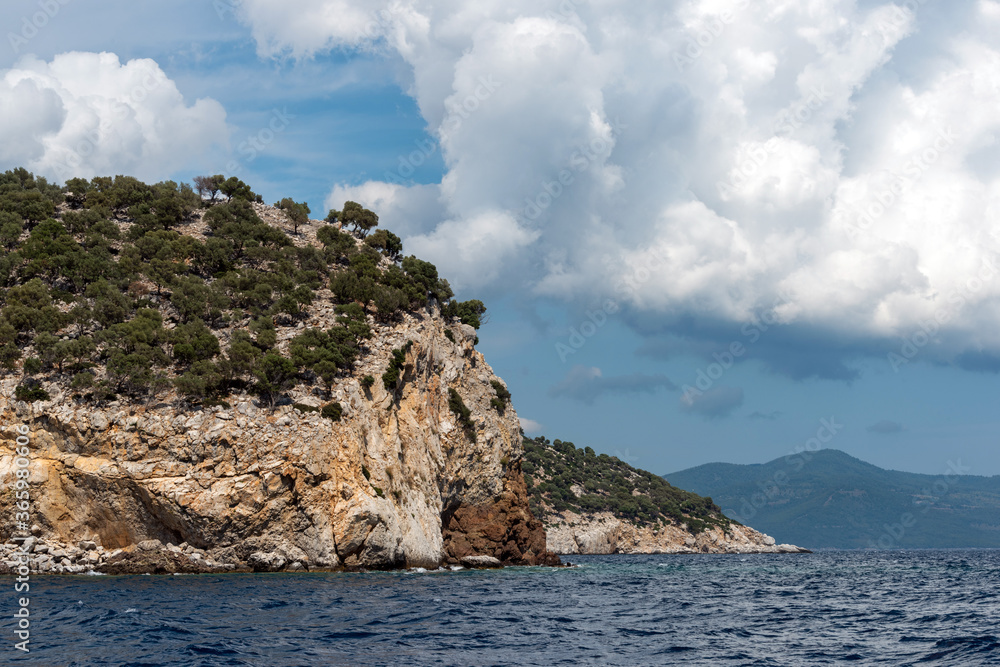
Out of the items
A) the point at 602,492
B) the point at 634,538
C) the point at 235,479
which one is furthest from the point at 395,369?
the point at 602,492

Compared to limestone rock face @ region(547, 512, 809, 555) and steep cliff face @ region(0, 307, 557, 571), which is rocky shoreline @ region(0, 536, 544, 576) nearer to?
steep cliff face @ region(0, 307, 557, 571)

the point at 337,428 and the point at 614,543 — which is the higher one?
the point at 337,428

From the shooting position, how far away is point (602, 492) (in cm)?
14688

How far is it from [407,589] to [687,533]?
117282mm

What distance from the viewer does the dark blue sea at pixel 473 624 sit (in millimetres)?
20062

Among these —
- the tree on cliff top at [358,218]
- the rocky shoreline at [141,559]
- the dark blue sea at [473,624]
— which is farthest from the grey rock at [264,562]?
the tree on cliff top at [358,218]

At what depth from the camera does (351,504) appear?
47.7 metres

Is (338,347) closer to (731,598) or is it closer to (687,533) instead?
(731,598)

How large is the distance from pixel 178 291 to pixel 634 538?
102m

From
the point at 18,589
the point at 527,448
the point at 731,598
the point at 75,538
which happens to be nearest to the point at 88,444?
the point at 75,538

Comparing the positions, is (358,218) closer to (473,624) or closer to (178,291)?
(178,291)

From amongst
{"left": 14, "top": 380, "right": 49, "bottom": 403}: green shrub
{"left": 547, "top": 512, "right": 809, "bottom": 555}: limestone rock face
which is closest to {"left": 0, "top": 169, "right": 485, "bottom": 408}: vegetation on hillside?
{"left": 14, "top": 380, "right": 49, "bottom": 403}: green shrub

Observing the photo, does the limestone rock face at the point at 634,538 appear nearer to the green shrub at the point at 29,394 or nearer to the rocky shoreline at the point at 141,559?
the rocky shoreline at the point at 141,559

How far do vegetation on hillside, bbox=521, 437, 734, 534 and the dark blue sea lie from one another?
3606 inches
